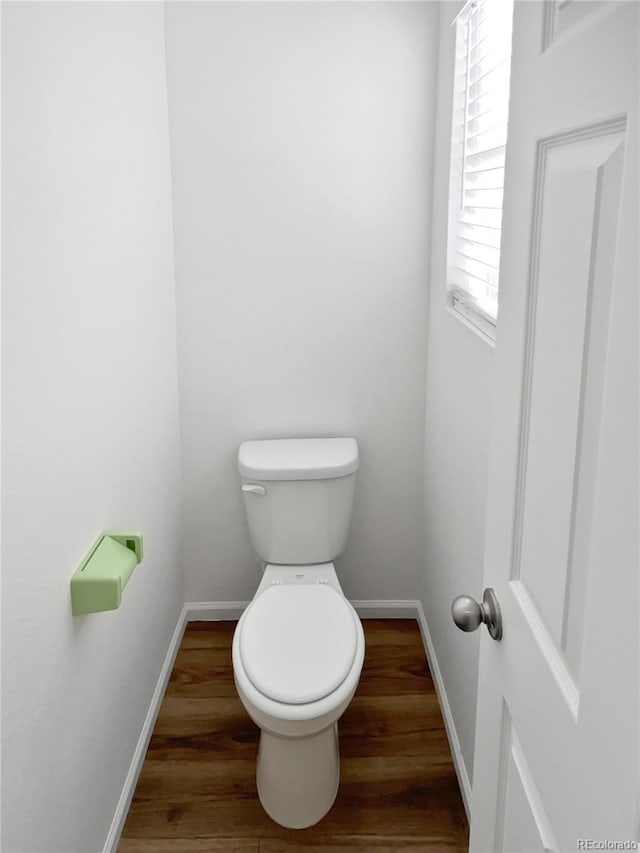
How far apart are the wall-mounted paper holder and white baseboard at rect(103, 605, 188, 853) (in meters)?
0.67

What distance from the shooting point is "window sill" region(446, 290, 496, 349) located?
67.9 inches

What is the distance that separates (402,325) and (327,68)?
32.1 inches

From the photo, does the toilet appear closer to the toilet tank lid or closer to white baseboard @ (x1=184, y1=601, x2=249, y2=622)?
the toilet tank lid

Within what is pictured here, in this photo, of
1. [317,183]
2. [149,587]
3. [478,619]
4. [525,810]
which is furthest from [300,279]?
[525,810]

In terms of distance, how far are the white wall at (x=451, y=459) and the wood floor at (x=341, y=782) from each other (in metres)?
0.14

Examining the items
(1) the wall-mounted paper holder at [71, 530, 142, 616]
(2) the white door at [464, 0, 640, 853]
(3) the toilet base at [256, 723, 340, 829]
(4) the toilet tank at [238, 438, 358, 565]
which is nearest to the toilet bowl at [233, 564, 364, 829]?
(3) the toilet base at [256, 723, 340, 829]

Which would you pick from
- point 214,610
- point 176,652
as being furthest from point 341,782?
point 214,610

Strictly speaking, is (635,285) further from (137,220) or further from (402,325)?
(402,325)

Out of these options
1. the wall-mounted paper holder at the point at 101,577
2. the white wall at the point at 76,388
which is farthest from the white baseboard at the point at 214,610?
the wall-mounted paper holder at the point at 101,577

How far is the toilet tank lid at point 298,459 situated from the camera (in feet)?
7.61

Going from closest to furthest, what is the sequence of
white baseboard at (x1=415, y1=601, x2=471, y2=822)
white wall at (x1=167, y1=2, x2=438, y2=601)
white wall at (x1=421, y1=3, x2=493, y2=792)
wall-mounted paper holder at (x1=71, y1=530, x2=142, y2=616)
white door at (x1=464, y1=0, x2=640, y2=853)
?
1. white door at (x1=464, y1=0, x2=640, y2=853)
2. wall-mounted paper holder at (x1=71, y1=530, x2=142, y2=616)
3. white wall at (x1=421, y1=3, x2=493, y2=792)
4. white baseboard at (x1=415, y1=601, x2=471, y2=822)
5. white wall at (x1=167, y1=2, x2=438, y2=601)

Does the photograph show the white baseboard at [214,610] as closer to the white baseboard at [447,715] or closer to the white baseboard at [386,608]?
the white baseboard at [386,608]

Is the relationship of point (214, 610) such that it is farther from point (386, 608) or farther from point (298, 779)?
point (298, 779)

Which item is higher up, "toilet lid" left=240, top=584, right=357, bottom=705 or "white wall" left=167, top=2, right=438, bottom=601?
"white wall" left=167, top=2, right=438, bottom=601
